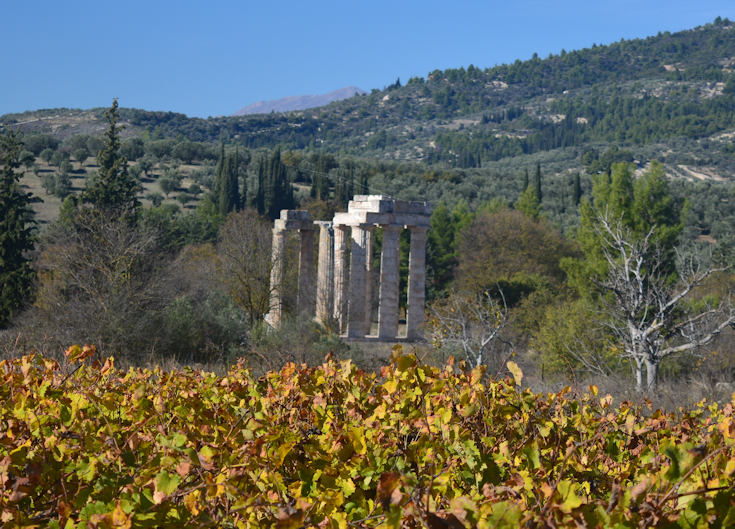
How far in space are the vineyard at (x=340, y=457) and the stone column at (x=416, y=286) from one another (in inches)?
923

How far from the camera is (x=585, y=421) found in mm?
4066

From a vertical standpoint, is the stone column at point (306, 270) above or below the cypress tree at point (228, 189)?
below

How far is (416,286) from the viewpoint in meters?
29.0

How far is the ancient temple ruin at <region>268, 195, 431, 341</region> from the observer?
2781 centimetres

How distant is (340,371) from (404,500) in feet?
7.28

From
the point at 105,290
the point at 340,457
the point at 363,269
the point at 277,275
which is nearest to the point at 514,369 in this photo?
the point at 340,457

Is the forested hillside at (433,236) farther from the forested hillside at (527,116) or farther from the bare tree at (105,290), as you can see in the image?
the forested hillside at (527,116)

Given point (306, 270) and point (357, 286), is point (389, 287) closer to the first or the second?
point (357, 286)

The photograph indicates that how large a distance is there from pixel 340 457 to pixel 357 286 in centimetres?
2584

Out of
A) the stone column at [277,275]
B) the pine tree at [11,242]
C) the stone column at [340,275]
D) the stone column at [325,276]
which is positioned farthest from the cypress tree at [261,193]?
the pine tree at [11,242]

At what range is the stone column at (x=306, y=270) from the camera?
106 feet

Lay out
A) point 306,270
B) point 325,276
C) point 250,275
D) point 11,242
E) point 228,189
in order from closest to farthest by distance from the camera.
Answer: point 11,242, point 250,275, point 325,276, point 306,270, point 228,189

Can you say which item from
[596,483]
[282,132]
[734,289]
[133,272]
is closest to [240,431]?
[596,483]

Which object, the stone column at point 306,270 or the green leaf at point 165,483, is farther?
the stone column at point 306,270
